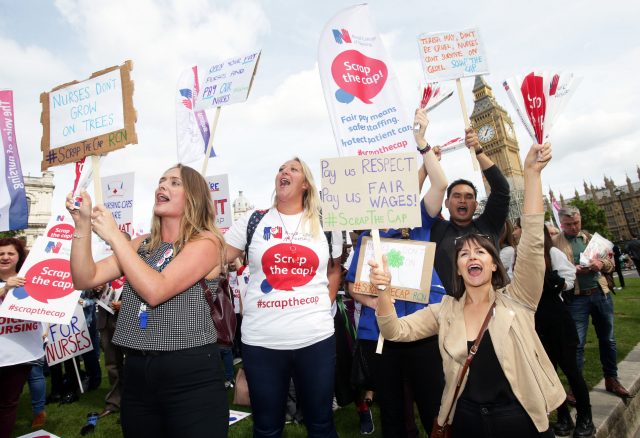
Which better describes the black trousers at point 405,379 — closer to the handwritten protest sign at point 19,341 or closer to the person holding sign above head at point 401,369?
the person holding sign above head at point 401,369

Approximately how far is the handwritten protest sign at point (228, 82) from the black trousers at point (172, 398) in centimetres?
502

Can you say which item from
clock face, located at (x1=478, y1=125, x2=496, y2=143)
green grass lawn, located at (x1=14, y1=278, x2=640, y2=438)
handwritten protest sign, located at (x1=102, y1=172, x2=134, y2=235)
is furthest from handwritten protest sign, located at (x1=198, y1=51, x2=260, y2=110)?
clock face, located at (x1=478, y1=125, x2=496, y2=143)

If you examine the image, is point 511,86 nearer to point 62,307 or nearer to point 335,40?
point 335,40

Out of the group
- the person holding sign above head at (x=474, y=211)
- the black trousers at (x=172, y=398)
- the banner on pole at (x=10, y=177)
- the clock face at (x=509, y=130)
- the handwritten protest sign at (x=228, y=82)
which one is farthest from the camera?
the clock face at (x=509, y=130)

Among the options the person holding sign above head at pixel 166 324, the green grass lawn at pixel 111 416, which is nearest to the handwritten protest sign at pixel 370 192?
the person holding sign above head at pixel 166 324

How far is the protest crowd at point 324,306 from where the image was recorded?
1943 mm

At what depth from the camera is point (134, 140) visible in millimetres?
2588

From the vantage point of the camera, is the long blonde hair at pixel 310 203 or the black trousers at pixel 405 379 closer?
the black trousers at pixel 405 379

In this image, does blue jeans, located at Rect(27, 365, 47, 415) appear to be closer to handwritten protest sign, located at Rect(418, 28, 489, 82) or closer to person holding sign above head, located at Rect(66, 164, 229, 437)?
person holding sign above head, located at Rect(66, 164, 229, 437)

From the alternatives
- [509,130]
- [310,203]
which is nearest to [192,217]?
[310,203]

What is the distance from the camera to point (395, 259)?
280cm

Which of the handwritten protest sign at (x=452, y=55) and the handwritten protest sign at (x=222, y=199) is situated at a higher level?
the handwritten protest sign at (x=452, y=55)

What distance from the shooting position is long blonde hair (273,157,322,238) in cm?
278

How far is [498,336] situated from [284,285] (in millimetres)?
1248
